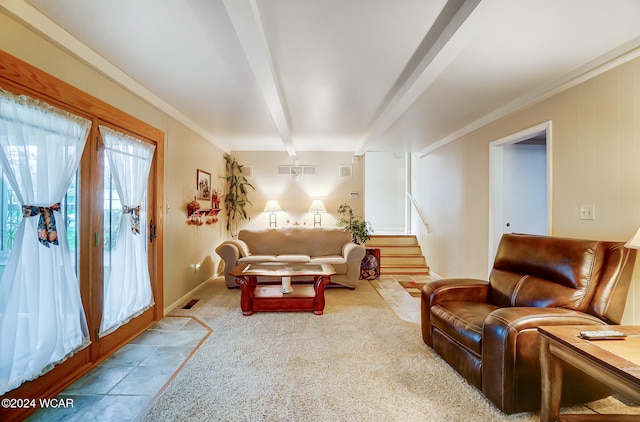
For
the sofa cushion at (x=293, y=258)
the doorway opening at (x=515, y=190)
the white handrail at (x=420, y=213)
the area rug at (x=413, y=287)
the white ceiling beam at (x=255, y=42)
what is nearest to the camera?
the white ceiling beam at (x=255, y=42)

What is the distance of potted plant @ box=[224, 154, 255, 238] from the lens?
18.4 feet

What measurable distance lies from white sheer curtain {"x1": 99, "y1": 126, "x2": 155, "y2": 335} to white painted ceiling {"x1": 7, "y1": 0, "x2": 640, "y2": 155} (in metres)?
0.59

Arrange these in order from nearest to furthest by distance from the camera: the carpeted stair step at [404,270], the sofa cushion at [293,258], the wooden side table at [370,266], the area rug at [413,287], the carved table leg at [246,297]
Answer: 1. the carved table leg at [246,297]
2. the area rug at [413,287]
3. the sofa cushion at [293,258]
4. the wooden side table at [370,266]
5. the carpeted stair step at [404,270]

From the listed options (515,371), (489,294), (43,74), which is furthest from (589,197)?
(43,74)

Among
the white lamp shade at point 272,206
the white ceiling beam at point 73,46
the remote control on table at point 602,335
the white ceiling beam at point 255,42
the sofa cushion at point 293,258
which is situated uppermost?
the white ceiling beam at point 73,46

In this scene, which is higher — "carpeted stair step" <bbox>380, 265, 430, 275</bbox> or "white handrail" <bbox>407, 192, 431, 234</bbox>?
"white handrail" <bbox>407, 192, 431, 234</bbox>

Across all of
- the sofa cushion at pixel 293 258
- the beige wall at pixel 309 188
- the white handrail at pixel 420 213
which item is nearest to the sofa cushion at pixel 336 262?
the sofa cushion at pixel 293 258

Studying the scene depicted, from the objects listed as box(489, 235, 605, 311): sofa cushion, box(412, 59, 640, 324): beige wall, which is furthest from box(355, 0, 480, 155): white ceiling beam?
box(489, 235, 605, 311): sofa cushion

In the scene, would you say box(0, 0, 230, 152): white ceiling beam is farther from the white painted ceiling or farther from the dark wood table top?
the dark wood table top

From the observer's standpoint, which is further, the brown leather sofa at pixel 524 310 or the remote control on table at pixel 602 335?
the brown leather sofa at pixel 524 310

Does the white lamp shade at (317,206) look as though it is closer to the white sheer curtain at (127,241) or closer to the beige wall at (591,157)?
the beige wall at (591,157)

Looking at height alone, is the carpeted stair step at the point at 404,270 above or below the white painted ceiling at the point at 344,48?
below

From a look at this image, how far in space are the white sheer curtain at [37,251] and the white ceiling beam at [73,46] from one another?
0.48m

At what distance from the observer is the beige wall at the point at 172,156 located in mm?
1712
